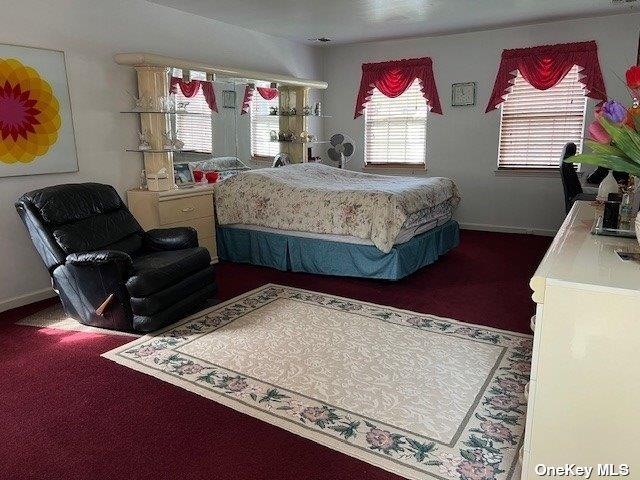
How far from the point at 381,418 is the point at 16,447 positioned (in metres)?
1.64

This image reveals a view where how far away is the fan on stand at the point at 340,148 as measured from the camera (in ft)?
22.8

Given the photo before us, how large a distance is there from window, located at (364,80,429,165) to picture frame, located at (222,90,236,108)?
2341mm

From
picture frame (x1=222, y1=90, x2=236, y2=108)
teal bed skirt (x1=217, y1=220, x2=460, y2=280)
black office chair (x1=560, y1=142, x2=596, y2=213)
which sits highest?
picture frame (x1=222, y1=90, x2=236, y2=108)

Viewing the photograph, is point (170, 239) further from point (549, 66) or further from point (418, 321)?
point (549, 66)

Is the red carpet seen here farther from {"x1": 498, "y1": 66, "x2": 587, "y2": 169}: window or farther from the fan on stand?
the fan on stand

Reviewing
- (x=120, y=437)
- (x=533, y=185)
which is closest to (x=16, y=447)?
(x=120, y=437)

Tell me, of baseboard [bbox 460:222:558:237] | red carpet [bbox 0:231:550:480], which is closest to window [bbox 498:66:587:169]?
baseboard [bbox 460:222:558:237]

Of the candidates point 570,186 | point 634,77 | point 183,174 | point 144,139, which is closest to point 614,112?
point 634,77

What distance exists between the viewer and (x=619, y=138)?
1570 mm

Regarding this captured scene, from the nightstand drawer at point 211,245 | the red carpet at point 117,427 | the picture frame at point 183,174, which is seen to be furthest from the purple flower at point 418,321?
the picture frame at point 183,174

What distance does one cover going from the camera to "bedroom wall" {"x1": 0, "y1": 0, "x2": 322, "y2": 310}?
3.69m

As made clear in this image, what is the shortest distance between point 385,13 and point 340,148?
225 centimetres

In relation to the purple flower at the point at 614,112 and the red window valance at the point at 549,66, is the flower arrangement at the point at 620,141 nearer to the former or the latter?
the purple flower at the point at 614,112

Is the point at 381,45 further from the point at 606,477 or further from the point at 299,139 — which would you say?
the point at 606,477
